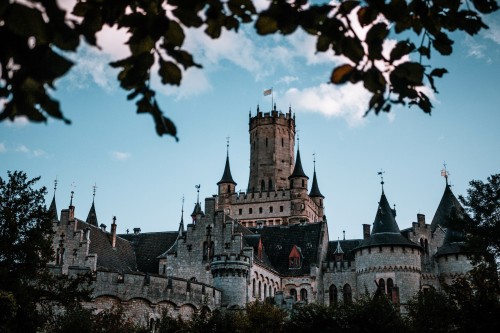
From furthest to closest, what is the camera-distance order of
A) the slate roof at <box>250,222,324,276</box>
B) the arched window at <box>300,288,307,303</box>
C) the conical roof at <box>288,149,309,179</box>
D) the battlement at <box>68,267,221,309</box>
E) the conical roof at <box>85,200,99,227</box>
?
the conical roof at <box>288,149,309,179</box>, the conical roof at <box>85,200,99,227</box>, the slate roof at <box>250,222,324,276</box>, the arched window at <box>300,288,307,303</box>, the battlement at <box>68,267,221,309</box>

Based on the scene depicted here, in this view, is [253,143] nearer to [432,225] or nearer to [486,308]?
[432,225]

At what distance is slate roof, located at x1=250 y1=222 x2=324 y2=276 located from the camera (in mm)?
46938

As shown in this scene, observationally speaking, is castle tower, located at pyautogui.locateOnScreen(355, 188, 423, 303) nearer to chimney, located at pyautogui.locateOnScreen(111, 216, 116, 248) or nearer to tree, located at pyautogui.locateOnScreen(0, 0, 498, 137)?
chimney, located at pyautogui.locateOnScreen(111, 216, 116, 248)

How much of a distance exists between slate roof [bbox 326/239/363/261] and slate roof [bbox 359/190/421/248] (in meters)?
3.86

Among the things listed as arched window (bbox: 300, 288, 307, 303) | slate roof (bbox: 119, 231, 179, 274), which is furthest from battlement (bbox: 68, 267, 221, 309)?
arched window (bbox: 300, 288, 307, 303)

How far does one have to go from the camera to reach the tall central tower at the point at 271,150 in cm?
7294

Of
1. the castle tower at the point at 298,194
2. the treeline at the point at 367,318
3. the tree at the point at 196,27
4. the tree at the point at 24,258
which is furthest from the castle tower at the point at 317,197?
the tree at the point at 196,27

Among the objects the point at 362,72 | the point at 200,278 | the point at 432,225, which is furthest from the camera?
the point at 432,225

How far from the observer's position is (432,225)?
50.9m

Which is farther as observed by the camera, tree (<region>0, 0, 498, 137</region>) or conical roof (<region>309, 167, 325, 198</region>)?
conical roof (<region>309, 167, 325, 198</region>)

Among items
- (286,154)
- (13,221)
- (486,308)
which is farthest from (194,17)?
(286,154)

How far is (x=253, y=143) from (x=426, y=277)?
1371 inches

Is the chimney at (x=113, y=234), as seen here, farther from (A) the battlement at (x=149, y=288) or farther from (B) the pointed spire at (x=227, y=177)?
(B) the pointed spire at (x=227, y=177)

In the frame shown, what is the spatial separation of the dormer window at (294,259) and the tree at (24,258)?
23.3m
